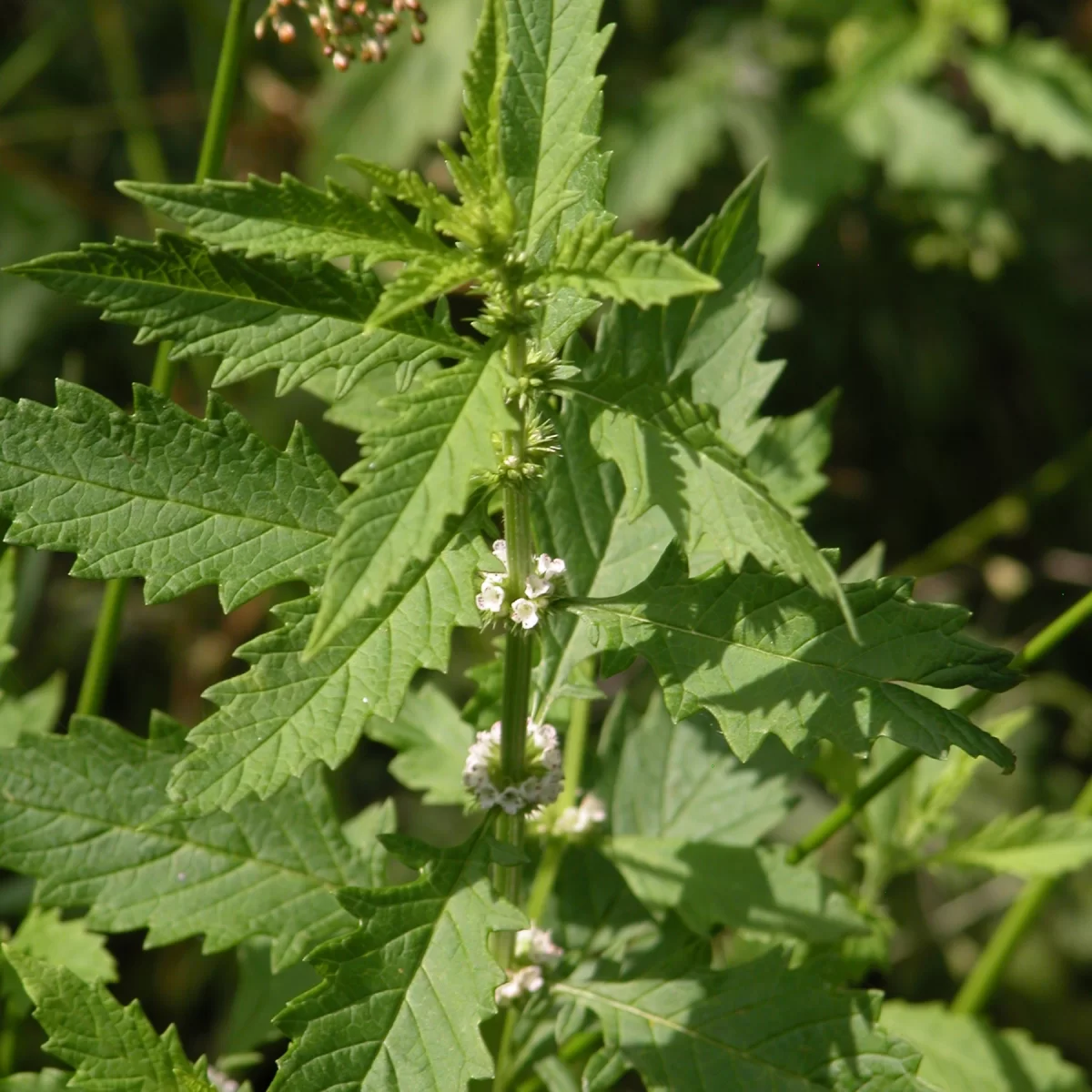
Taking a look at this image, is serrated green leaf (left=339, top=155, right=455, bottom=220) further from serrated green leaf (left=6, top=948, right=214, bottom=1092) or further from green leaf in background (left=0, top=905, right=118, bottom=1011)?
green leaf in background (left=0, top=905, right=118, bottom=1011)

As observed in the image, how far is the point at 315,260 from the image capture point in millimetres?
1334

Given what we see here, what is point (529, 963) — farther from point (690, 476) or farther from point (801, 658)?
point (690, 476)

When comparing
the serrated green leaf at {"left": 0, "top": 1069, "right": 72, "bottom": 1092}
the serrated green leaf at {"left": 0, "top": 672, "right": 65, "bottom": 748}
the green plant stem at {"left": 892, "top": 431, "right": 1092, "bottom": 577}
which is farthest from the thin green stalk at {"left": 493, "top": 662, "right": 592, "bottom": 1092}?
the green plant stem at {"left": 892, "top": 431, "right": 1092, "bottom": 577}

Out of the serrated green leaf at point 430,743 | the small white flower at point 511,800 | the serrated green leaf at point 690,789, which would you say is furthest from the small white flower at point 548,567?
the serrated green leaf at point 690,789

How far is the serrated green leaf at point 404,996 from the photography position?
1.38m

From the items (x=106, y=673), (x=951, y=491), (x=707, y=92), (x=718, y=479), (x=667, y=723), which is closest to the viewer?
(x=718, y=479)

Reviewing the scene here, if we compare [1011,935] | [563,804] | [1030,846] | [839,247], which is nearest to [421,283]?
[563,804]

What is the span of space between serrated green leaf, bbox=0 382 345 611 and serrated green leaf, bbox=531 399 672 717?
350 mm

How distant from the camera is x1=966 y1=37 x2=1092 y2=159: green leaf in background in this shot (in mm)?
3555

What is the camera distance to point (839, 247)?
4203mm

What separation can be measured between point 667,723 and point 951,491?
2486mm

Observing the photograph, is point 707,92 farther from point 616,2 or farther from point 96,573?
point 96,573

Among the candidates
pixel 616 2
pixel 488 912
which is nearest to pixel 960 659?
pixel 488 912

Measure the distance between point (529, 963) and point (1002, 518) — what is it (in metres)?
2.60
